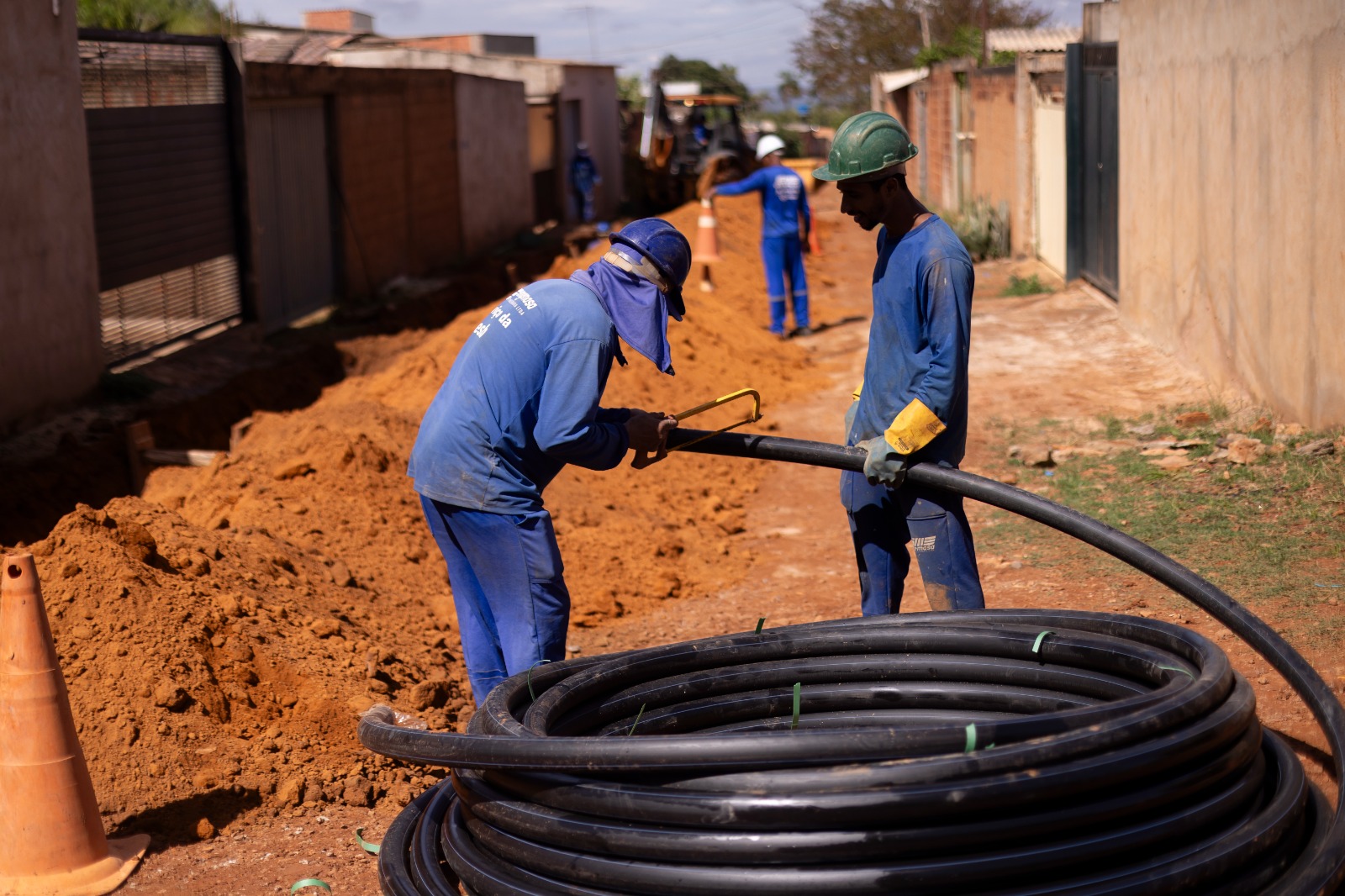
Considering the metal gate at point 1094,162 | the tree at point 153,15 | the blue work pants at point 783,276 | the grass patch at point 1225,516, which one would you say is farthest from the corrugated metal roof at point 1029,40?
the grass patch at point 1225,516

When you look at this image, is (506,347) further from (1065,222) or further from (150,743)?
(1065,222)

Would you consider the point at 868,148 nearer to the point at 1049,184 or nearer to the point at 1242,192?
the point at 1242,192

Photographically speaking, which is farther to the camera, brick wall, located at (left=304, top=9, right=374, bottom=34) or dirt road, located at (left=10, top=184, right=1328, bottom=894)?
brick wall, located at (left=304, top=9, right=374, bottom=34)

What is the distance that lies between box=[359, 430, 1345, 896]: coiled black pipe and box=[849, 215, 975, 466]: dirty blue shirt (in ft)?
3.23

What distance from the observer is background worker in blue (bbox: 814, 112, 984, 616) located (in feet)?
13.4

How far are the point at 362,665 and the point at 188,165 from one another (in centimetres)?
880

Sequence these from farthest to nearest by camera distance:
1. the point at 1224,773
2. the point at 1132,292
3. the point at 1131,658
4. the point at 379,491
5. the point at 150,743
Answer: the point at 1132,292 → the point at 379,491 → the point at 150,743 → the point at 1131,658 → the point at 1224,773

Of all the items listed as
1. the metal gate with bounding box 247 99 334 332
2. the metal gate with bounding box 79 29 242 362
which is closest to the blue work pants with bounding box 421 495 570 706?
the metal gate with bounding box 79 29 242 362

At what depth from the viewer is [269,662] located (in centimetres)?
476

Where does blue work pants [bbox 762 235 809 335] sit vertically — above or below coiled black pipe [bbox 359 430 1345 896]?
above

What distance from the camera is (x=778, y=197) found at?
13.0 metres

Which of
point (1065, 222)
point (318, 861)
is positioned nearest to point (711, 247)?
point (1065, 222)

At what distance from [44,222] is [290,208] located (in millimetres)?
5127

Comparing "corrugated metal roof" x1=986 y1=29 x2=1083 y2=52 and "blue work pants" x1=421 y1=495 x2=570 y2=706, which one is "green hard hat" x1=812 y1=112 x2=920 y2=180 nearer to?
"blue work pants" x1=421 y1=495 x2=570 y2=706
